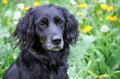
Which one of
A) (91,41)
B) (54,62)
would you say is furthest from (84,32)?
(54,62)

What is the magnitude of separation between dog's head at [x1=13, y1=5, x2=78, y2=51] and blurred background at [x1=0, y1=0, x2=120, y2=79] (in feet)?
2.93

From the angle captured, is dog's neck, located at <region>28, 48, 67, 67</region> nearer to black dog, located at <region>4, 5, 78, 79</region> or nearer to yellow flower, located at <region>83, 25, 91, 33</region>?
black dog, located at <region>4, 5, 78, 79</region>

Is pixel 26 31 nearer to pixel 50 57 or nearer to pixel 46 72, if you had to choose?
pixel 50 57

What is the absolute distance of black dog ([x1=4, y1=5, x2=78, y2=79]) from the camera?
5.04 metres

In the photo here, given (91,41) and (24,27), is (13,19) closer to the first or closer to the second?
(91,41)

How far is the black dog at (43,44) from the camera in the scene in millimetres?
5043

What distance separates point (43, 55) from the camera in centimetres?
516

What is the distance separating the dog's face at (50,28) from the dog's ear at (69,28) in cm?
18

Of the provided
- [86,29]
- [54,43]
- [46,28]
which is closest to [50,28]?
[46,28]

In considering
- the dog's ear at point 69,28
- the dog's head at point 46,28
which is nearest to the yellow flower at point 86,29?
the dog's ear at point 69,28

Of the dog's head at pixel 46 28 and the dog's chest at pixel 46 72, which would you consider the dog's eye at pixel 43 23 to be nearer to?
the dog's head at pixel 46 28

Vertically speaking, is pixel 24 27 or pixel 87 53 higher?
pixel 24 27

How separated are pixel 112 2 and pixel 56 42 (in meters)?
3.07

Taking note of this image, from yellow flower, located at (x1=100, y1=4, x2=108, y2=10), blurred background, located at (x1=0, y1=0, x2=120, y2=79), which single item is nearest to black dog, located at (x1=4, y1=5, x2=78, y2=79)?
blurred background, located at (x1=0, y1=0, x2=120, y2=79)
